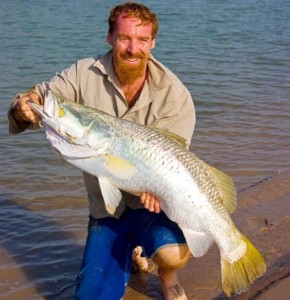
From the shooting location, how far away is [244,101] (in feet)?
35.1

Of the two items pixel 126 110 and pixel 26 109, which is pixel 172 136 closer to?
pixel 126 110

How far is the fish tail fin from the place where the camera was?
3.90 metres

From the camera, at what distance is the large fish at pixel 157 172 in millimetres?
3619

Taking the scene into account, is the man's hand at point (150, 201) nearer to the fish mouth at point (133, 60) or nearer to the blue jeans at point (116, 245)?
the blue jeans at point (116, 245)

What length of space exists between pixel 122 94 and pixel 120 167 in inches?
29.3

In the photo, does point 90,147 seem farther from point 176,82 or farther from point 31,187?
point 31,187

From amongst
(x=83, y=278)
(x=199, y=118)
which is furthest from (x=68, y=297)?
(x=199, y=118)

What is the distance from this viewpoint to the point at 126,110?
4312 mm

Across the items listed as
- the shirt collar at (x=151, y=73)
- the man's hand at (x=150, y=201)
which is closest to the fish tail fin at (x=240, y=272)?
the man's hand at (x=150, y=201)

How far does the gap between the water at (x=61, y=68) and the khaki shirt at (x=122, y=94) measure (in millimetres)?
1291

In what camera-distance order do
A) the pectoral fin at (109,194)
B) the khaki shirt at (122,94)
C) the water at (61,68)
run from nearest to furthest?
the pectoral fin at (109,194)
the khaki shirt at (122,94)
the water at (61,68)

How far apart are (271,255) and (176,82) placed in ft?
5.29

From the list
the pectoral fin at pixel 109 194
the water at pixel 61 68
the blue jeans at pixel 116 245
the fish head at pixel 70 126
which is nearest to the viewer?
the fish head at pixel 70 126

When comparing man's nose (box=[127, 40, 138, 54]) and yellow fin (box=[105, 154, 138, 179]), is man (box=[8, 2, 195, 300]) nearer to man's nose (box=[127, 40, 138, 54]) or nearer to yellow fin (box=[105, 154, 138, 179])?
man's nose (box=[127, 40, 138, 54])
